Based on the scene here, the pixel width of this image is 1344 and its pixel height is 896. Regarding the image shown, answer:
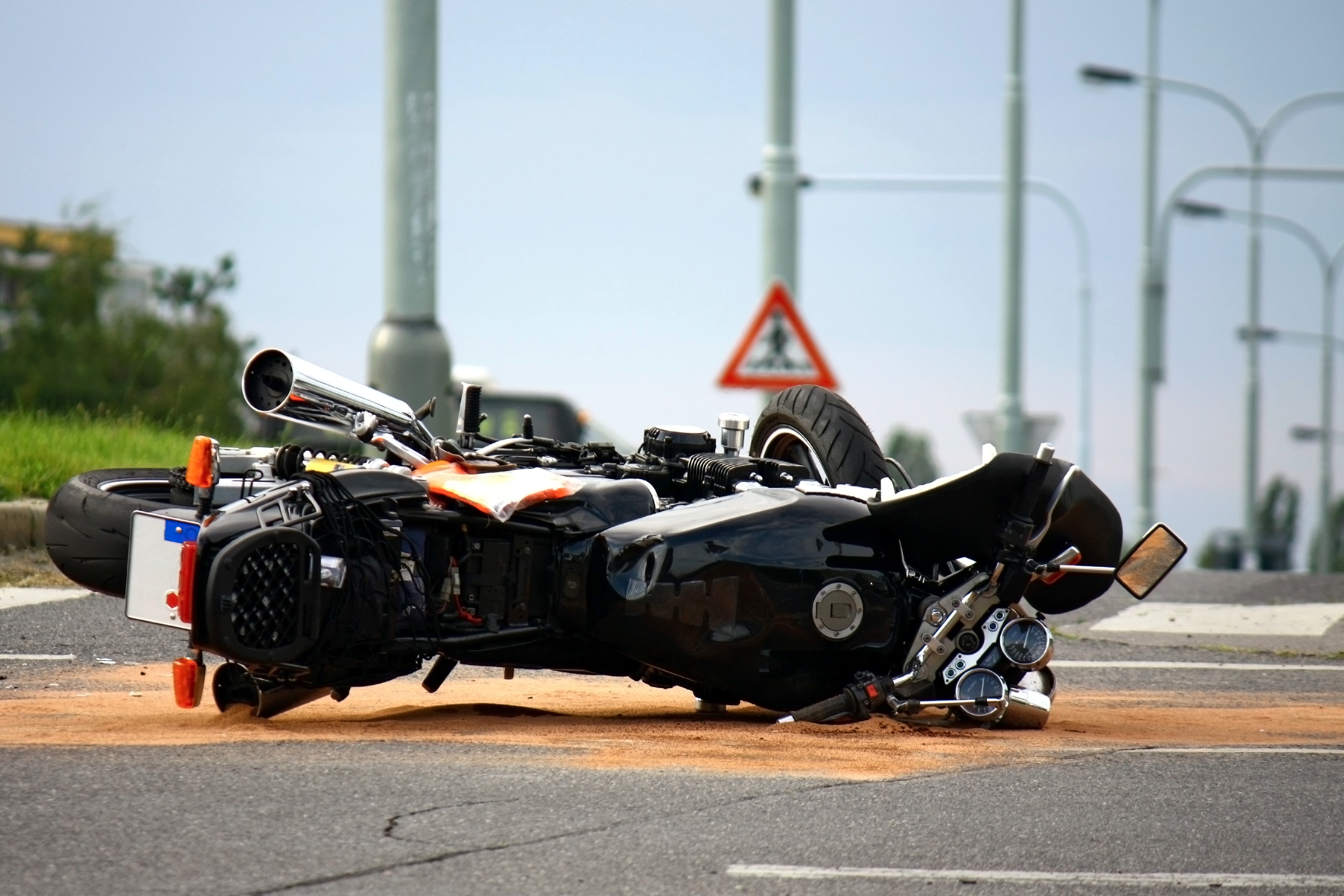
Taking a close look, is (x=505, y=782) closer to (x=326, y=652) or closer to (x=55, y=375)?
(x=326, y=652)

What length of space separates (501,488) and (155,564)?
1.16 metres

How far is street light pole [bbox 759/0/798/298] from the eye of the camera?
14.5 m

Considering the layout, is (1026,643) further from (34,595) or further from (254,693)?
(34,595)

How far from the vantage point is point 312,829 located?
14.8 ft

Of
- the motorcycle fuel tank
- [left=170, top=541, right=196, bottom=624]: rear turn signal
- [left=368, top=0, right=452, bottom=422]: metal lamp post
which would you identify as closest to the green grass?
[left=368, top=0, right=452, bottom=422]: metal lamp post

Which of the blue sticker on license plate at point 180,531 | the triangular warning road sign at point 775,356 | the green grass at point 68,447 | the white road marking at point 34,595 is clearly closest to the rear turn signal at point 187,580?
the blue sticker on license plate at point 180,531

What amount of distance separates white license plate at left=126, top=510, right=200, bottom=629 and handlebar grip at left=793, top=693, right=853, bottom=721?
210 centimetres

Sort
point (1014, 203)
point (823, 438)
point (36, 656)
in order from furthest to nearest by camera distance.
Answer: point (1014, 203), point (36, 656), point (823, 438)

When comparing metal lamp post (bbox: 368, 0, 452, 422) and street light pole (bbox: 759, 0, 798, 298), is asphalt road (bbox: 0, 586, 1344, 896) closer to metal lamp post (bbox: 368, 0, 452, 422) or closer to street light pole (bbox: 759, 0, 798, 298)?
metal lamp post (bbox: 368, 0, 452, 422)

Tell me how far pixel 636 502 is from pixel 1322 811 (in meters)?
2.45

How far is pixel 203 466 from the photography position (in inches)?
233

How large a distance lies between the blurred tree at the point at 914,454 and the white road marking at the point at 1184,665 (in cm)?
117

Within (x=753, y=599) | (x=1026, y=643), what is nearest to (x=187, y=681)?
(x=753, y=599)

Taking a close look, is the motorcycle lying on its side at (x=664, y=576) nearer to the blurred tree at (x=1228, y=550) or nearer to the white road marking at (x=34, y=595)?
the white road marking at (x=34, y=595)
